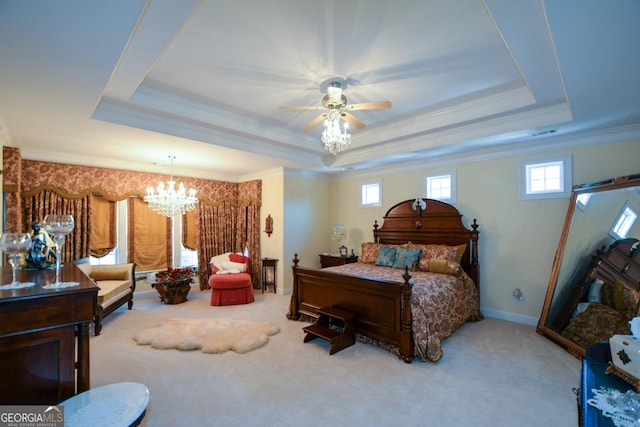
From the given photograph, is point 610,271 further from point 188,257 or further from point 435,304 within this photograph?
point 188,257

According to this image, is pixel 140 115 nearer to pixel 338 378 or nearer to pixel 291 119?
pixel 291 119

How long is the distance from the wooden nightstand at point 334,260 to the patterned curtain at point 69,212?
430 cm

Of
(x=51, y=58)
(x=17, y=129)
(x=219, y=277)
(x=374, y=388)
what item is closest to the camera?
(x=51, y=58)

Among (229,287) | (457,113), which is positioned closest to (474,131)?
(457,113)

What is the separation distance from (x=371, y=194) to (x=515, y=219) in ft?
8.84

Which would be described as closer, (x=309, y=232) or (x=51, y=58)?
(x=51, y=58)

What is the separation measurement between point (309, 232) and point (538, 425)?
490cm

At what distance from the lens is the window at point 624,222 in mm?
3090

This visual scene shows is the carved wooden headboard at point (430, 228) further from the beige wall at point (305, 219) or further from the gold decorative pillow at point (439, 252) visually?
the beige wall at point (305, 219)

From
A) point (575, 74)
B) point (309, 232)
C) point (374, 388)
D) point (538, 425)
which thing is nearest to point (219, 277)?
point (309, 232)

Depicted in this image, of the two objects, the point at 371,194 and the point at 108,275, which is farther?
the point at 371,194

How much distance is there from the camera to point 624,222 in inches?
125

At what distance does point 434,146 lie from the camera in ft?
14.2

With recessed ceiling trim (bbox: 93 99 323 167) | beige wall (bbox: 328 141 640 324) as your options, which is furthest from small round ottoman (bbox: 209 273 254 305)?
beige wall (bbox: 328 141 640 324)
